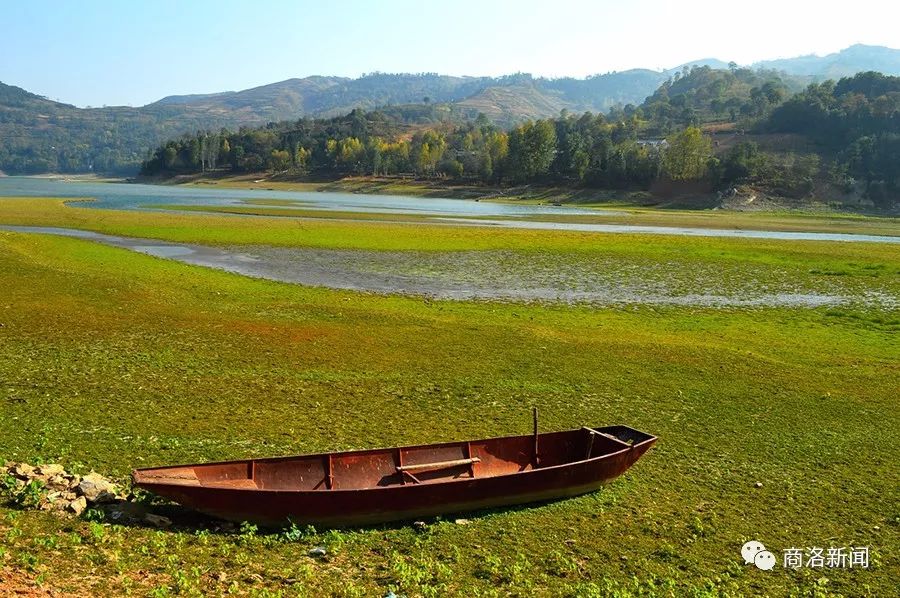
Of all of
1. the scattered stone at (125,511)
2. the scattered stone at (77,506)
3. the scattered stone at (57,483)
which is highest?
the scattered stone at (57,483)

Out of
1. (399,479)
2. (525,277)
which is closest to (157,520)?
(399,479)

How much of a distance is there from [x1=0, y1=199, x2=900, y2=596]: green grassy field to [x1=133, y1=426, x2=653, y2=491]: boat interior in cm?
92

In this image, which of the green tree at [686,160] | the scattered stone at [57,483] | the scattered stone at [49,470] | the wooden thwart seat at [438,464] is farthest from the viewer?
the green tree at [686,160]

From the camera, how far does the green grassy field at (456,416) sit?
1047 centimetres

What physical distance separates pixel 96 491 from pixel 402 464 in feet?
16.6

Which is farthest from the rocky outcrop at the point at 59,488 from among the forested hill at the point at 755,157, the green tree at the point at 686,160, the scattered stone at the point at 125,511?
the green tree at the point at 686,160

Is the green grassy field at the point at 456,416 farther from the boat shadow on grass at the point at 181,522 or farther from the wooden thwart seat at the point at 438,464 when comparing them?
the wooden thwart seat at the point at 438,464

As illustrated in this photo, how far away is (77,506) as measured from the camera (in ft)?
36.3

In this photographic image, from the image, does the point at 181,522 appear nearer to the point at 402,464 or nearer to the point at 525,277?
the point at 402,464

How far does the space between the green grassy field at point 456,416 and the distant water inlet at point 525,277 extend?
3247mm

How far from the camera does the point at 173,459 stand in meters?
14.1

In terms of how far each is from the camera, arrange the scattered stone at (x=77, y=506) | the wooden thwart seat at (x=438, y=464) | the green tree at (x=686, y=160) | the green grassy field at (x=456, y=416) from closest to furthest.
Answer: the green grassy field at (x=456, y=416) < the scattered stone at (x=77, y=506) < the wooden thwart seat at (x=438, y=464) < the green tree at (x=686, y=160)

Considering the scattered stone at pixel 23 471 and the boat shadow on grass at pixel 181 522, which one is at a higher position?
the scattered stone at pixel 23 471

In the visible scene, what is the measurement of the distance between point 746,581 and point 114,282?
32.4 m
